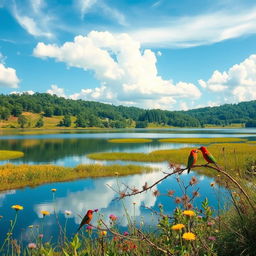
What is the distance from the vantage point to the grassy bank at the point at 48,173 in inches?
965

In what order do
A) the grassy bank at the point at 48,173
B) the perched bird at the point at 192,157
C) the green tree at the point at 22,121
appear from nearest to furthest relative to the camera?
the perched bird at the point at 192,157 → the grassy bank at the point at 48,173 → the green tree at the point at 22,121

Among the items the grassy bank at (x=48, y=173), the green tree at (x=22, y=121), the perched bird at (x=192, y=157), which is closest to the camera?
the perched bird at (x=192, y=157)

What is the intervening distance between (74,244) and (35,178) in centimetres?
2489

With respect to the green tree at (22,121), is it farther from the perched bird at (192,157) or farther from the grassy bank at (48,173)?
the perched bird at (192,157)

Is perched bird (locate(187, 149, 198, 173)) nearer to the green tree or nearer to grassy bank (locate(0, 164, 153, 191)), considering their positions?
grassy bank (locate(0, 164, 153, 191))

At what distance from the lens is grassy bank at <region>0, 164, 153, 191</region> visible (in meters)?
24.5

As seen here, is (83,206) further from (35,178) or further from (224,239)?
(224,239)

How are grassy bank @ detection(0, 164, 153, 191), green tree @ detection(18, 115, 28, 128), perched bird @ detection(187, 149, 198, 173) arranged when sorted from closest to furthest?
1. perched bird @ detection(187, 149, 198, 173)
2. grassy bank @ detection(0, 164, 153, 191)
3. green tree @ detection(18, 115, 28, 128)

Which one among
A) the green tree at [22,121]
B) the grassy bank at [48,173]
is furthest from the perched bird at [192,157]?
the green tree at [22,121]

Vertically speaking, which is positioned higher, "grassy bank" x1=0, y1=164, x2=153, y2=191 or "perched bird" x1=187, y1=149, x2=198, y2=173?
"perched bird" x1=187, y1=149, x2=198, y2=173

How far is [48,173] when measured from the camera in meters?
27.5

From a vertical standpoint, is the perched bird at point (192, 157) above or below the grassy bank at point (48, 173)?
above

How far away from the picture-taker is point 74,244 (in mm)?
3074

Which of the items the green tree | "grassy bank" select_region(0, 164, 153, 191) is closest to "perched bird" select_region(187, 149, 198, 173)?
"grassy bank" select_region(0, 164, 153, 191)
